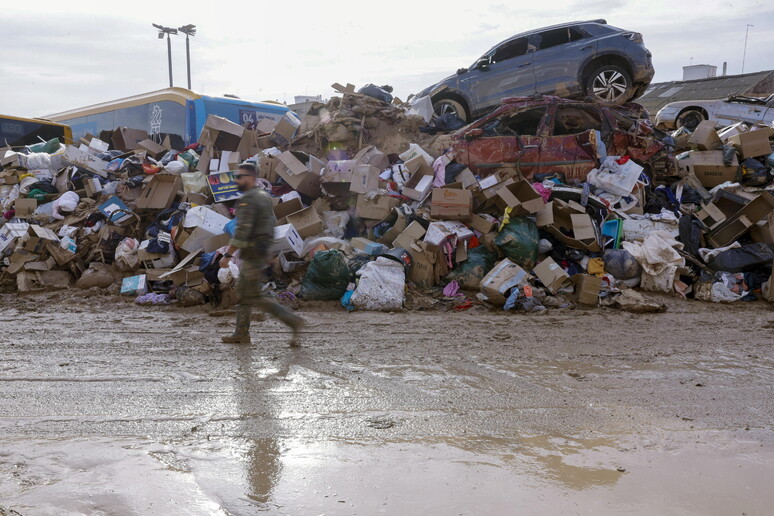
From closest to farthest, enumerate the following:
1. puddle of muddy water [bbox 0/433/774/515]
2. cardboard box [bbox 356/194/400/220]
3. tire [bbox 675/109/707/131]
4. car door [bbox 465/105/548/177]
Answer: puddle of muddy water [bbox 0/433/774/515] → cardboard box [bbox 356/194/400/220] → car door [bbox 465/105/548/177] → tire [bbox 675/109/707/131]

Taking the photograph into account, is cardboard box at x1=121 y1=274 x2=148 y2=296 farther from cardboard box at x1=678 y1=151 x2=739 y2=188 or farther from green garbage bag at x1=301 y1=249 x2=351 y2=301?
cardboard box at x1=678 y1=151 x2=739 y2=188

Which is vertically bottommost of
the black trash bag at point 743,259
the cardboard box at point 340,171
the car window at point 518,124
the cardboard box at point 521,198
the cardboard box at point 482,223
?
the black trash bag at point 743,259

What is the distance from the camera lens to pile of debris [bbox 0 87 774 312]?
6.67 metres

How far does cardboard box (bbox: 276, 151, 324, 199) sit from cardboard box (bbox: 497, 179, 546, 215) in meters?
2.70

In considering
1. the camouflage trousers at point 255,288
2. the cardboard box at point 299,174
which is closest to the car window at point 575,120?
the cardboard box at point 299,174

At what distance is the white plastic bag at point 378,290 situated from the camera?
250 inches

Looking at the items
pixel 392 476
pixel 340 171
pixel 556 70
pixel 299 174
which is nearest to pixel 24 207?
pixel 299 174

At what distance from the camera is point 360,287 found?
638cm

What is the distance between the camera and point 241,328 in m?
5.11

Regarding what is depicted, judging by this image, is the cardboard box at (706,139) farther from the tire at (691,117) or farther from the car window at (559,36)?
the tire at (691,117)

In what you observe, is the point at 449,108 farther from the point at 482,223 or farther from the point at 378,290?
the point at 378,290

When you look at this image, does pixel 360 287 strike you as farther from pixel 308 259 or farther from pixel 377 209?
pixel 377 209

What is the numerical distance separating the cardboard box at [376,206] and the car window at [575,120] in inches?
111

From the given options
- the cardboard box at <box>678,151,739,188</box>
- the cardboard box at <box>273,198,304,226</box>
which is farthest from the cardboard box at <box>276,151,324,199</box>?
the cardboard box at <box>678,151,739,188</box>
